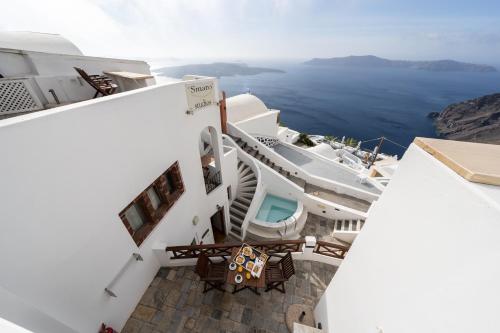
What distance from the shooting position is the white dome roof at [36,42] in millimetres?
8363

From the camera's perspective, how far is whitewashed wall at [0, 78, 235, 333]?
106 inches

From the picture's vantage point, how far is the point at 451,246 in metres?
1.99

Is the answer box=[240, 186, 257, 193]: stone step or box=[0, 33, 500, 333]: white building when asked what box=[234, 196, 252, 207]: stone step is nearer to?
box=[240, 186, 257, 193]: stone step

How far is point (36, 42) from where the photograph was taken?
9203 mm

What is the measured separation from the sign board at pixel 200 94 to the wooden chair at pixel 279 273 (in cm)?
593

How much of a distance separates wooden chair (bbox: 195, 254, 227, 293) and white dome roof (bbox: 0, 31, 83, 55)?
1141cm

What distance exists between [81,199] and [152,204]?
231cm

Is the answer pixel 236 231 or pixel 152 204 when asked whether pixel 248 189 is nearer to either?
pixel 236 231

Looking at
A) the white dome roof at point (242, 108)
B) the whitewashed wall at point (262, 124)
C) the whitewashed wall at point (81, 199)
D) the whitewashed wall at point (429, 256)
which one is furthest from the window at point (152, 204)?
the white dome roof at point (242, 108)

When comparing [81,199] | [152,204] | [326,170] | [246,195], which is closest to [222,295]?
[152,204]

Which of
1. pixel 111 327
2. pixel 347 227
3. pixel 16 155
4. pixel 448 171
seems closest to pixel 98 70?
pixel 16 155

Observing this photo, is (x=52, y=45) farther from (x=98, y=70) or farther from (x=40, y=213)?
(x=40, y=213)

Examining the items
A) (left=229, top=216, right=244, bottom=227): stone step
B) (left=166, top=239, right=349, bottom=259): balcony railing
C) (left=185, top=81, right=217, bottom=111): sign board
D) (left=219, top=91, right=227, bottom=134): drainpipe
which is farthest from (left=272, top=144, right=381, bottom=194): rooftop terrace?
(left=185, top=81, right=217, bottom=111): sign board

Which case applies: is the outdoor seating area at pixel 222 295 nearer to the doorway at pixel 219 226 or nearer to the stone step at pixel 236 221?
the doorway at pixel 219 226
